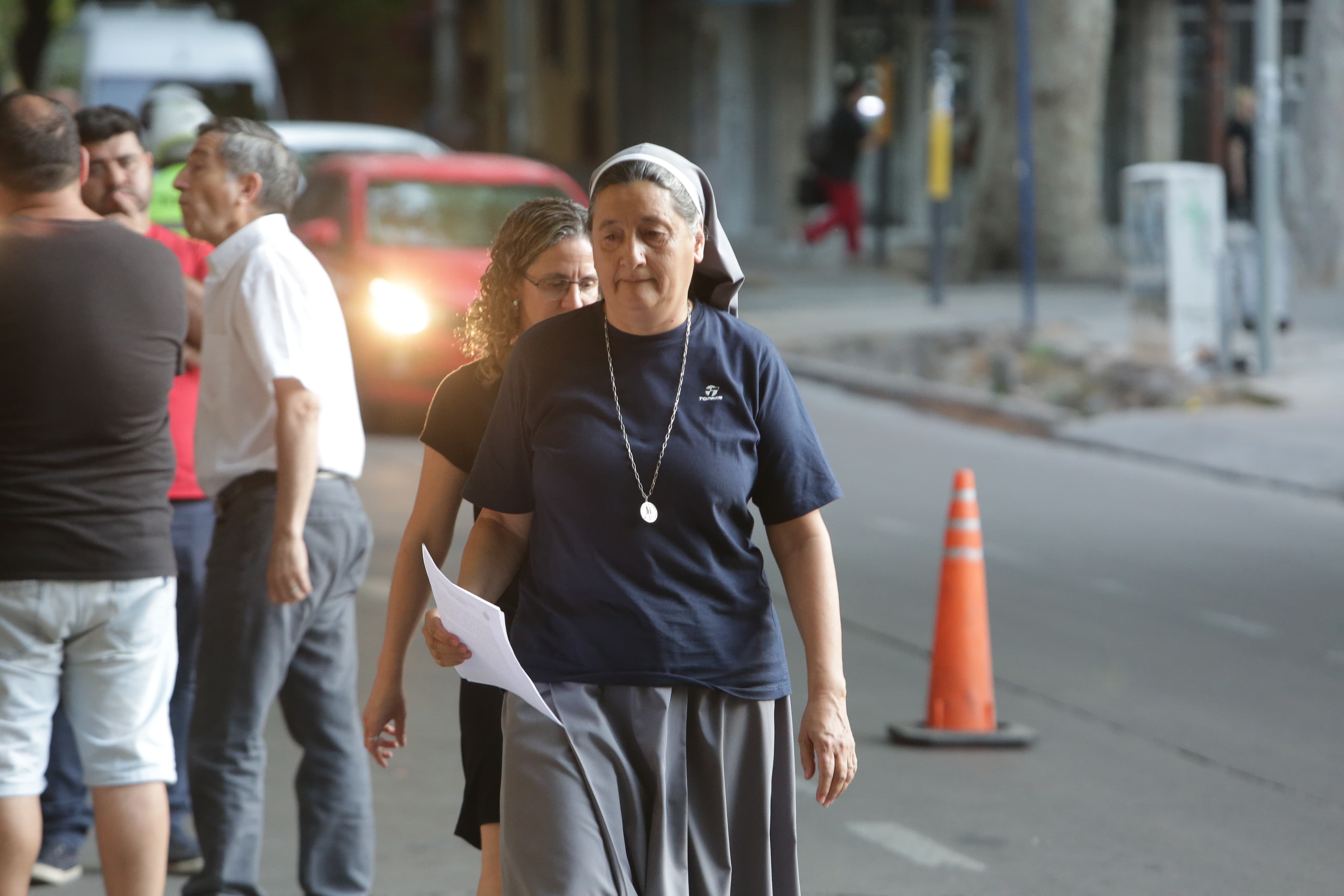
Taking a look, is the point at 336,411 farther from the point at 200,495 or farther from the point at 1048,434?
the point at 1048,434

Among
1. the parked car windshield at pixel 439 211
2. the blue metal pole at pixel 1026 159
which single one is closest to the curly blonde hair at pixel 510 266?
the parked car windshield at pixel 439 211

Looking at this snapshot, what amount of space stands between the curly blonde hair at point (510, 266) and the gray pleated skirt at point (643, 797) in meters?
0.83

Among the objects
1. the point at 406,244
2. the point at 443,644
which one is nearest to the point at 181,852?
the point at 443,644

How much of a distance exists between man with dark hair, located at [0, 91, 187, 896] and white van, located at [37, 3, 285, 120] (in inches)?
728

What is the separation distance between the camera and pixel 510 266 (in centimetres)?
388

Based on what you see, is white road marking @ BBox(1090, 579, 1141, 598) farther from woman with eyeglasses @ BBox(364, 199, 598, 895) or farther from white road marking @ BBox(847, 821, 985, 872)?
woman with eyeglasses @ BBox(364, 199, 598, 895)

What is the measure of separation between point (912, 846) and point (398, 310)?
25.0 feet

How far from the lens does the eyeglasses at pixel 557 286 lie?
12.6 feet

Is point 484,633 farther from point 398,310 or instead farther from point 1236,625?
point 398,310

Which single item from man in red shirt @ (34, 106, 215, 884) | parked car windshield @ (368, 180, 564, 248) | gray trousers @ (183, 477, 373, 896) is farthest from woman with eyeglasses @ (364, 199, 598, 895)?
parked car windshield @ (368, 180, 564, 248)

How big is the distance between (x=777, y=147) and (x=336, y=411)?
2180cm

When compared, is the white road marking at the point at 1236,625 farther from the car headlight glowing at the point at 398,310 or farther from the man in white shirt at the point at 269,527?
the car headlight glowing at the point at 398,310

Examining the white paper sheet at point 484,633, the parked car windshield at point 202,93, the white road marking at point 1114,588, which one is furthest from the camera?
the parked car windshield at point 202,93

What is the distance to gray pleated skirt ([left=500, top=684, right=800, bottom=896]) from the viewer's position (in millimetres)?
3217
